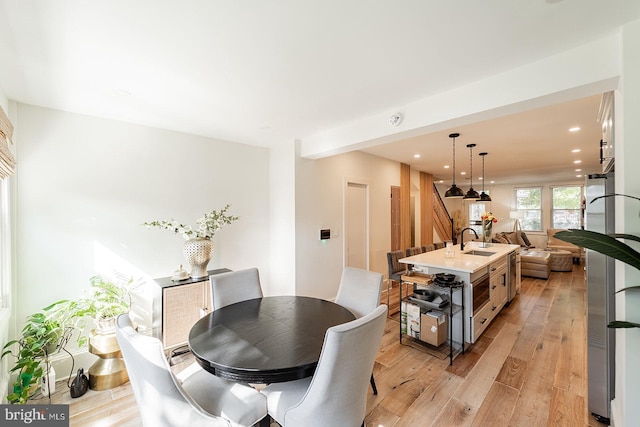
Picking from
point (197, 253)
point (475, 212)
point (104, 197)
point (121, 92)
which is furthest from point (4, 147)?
point (475, 212)

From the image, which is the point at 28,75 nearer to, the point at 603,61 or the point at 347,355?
the point at 347,355

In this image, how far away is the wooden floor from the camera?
6.20 feet

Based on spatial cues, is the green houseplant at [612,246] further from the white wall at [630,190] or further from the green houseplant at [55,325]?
the green houseplant at [55,325]

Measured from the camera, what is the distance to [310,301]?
7.56 feet

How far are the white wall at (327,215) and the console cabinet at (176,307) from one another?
1.27 meters

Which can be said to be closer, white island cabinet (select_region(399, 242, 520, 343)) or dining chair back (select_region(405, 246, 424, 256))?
white island cabinet (select_region(399, 242, 520, 343))

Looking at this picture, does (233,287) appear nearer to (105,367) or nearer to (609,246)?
(105,367)

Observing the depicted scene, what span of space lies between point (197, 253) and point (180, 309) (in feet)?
1.95

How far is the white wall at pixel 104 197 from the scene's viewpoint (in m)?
2.33

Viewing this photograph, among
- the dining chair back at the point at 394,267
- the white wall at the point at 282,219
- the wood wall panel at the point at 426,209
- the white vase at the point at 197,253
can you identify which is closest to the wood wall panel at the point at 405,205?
the wood wall panel at the point at 426,209

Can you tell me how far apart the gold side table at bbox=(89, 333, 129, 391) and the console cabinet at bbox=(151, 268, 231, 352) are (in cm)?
39

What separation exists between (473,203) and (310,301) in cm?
1039

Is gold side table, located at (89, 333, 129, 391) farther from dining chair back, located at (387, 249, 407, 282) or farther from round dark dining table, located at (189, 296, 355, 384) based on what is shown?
dining chair back, located at (387, 249, 407, 282)

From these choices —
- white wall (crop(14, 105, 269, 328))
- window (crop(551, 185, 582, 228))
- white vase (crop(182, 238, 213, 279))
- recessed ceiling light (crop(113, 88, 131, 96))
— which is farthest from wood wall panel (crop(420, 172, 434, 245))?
recessed ceiling light (crop(113, 88, 131, 96))
